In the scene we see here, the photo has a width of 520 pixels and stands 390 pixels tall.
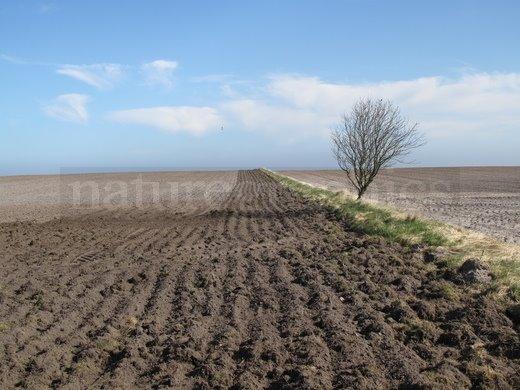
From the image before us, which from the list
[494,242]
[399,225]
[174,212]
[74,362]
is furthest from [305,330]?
[174,212]

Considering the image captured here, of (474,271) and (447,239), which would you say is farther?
(447,239)

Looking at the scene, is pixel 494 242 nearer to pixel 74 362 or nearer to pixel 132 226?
pixel 74 362

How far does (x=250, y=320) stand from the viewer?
6.43 metres

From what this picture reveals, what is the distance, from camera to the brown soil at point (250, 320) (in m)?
4.88

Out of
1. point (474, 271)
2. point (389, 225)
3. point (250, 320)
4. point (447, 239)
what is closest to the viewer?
point (250, 320)

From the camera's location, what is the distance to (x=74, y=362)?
5.23 meters

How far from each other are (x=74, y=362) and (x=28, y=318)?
66.6 inches

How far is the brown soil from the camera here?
4.88 m

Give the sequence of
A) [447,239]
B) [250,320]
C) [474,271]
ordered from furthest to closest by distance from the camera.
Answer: [447,239] < [474,271] < [250,320]

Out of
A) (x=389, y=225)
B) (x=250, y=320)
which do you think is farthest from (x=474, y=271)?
(x=389, y=225)

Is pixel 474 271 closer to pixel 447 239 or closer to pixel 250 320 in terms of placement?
pixel 447 239

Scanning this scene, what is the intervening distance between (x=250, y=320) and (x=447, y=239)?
6.13 meters

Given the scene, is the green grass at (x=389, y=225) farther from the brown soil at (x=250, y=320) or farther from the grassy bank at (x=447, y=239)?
the brown soil at (x=250, y=320)

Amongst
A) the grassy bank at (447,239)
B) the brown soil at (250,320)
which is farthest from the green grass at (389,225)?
the brown soil at (250,320)
